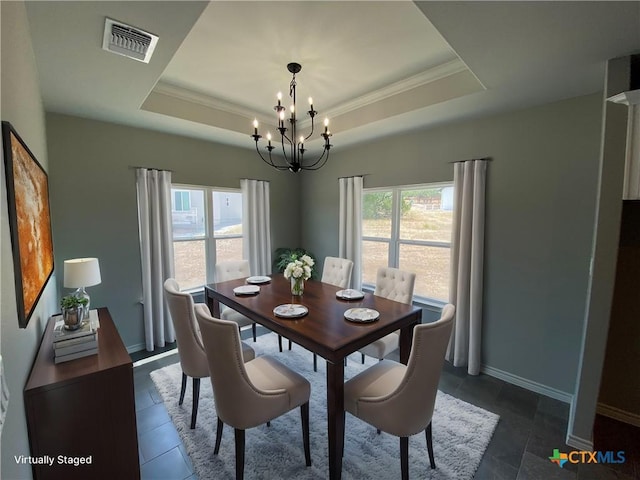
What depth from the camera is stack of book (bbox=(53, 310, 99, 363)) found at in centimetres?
149

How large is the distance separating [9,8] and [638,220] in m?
3.83

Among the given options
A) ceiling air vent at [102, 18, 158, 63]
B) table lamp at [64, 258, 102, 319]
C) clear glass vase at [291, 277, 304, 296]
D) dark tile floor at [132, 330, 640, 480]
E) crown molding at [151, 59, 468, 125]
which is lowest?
dark tile floor at [132, 330, 640, 480]

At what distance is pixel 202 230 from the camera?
3.82 m

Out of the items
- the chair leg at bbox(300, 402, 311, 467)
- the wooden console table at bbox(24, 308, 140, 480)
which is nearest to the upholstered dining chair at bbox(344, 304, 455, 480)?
the chair leg at bbox(300, 402, 311, 467)

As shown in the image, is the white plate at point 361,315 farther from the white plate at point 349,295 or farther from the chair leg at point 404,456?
the chair leg at point 404,456

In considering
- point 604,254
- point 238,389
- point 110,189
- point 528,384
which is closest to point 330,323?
point 238,389

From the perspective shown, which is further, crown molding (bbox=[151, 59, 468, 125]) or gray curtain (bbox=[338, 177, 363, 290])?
gray curtain (bbox=[338, 177, 363, 290])

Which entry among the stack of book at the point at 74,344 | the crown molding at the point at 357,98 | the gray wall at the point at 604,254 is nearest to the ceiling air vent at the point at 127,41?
the crown molding at the point at 357,98

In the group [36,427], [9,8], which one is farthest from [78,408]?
[9,8]

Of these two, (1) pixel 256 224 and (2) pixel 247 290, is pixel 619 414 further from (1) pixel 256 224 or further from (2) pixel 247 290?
(1) pixel 256 224

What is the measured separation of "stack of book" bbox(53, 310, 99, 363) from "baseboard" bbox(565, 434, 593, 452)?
10.5ft

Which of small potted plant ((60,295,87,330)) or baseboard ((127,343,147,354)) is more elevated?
small potted plant ((60,295,87,330))

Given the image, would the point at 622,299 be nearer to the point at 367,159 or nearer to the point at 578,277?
the point at 578,277

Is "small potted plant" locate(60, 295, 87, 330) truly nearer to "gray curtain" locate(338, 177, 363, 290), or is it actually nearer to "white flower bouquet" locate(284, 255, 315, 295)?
"white flower bouquet" locate(284, 255, 315, 295)
